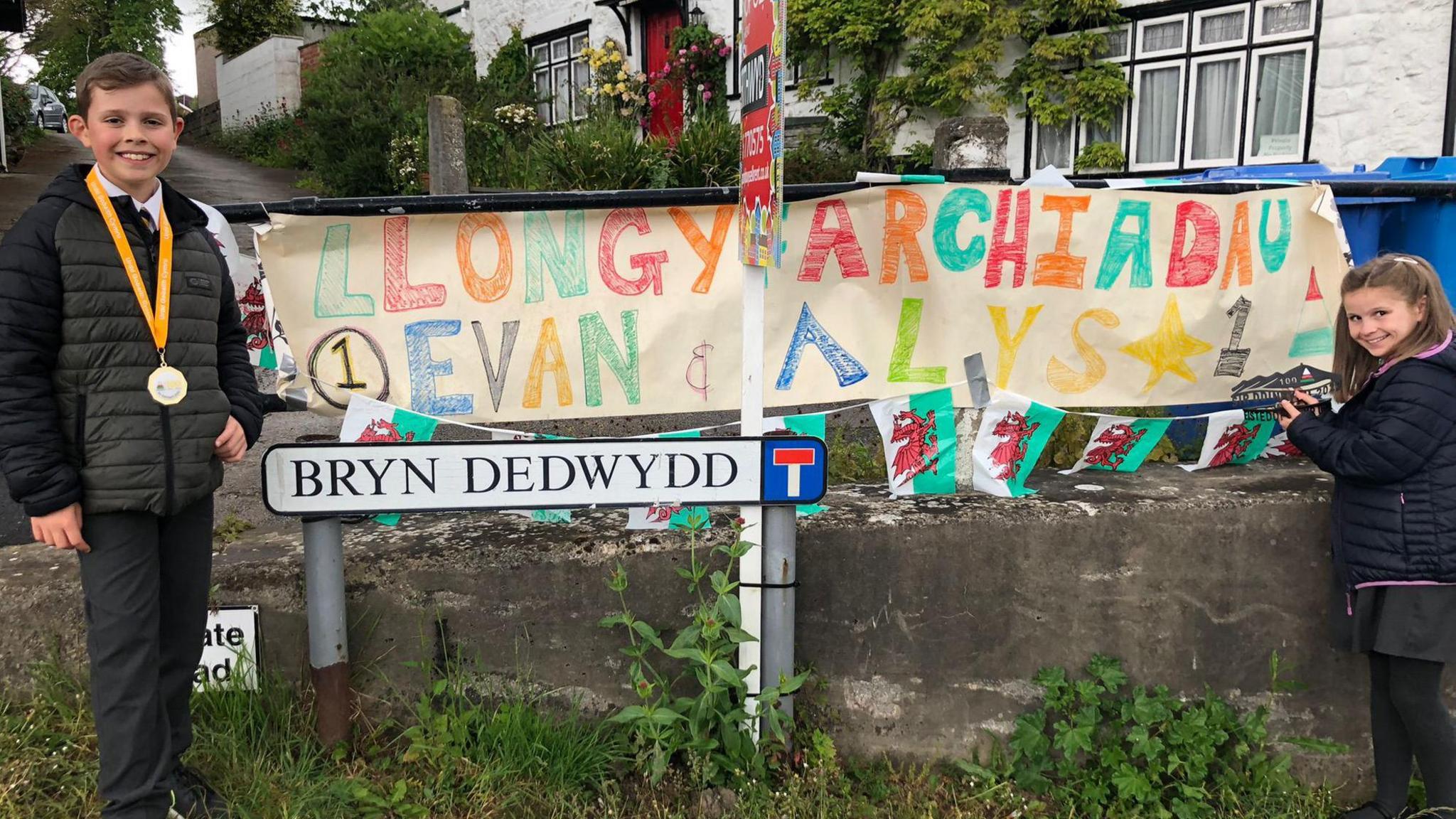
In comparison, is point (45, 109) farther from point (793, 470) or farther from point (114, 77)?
point (793, 470)

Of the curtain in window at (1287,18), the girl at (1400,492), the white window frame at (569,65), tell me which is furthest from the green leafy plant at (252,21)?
the girl at (1400,492)

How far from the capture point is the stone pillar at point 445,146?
671 cm

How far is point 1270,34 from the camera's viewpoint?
8.72 meters

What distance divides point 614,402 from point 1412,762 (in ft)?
8.31

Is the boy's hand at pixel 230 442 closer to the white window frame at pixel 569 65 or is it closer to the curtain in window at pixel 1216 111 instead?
the curtain in window at pixel 1216 111

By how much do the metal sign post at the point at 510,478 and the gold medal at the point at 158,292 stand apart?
1.07 ft

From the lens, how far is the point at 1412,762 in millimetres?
2863

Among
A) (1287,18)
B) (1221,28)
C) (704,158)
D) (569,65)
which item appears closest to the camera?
(1287,18)

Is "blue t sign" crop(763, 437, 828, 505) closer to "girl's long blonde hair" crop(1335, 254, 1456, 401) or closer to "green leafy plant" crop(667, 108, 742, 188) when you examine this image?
"girl's long blonde hair" crop(1335, 254, 1456, 401)

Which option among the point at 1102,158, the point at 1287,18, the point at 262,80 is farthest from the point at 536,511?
the point at 262,80

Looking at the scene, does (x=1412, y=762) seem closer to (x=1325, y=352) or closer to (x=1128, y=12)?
(x=1325, y=352)

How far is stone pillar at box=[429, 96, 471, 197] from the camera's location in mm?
6711

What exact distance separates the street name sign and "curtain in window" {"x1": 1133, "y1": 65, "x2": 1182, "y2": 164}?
8.49 meters

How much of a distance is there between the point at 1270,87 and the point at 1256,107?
0.62 ft
